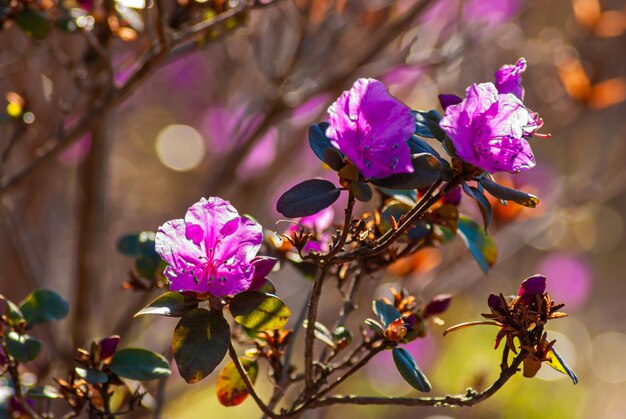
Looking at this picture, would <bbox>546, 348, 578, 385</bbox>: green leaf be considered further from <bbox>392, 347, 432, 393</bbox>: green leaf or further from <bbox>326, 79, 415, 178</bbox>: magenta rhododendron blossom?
<bbox>326, 79, 415, 178</bbox>: magenta rhododendron blossom

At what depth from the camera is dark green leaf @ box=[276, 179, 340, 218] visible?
76 centimetres

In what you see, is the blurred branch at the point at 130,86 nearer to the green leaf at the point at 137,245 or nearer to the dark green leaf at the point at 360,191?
the green leaf at the point at 137,245

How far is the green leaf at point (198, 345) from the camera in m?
0.76

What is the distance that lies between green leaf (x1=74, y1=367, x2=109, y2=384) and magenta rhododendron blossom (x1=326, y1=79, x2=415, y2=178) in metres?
0.38

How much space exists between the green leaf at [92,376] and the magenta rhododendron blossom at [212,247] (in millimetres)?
197

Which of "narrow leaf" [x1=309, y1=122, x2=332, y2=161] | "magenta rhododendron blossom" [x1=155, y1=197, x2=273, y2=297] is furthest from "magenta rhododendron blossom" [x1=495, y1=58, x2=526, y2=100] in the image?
"magenta rhododendron blossom" [x1=155, y1=197, x2=273, y2=297]

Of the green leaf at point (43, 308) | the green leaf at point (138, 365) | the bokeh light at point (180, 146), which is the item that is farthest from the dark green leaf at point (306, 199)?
the bokeh light at point (180, 146)

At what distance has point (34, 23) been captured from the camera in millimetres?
1146

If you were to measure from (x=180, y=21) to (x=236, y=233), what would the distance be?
26.9 inches

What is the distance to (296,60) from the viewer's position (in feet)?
5.86

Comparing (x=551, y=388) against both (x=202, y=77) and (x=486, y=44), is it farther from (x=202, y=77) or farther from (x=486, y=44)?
(x=202, y=77)

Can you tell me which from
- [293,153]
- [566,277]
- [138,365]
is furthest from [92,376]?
[566,277]

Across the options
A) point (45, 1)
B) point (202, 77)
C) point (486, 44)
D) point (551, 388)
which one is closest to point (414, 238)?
point (45, 1)

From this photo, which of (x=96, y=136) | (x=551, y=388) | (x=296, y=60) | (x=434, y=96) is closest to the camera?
(x=96, y=136)
